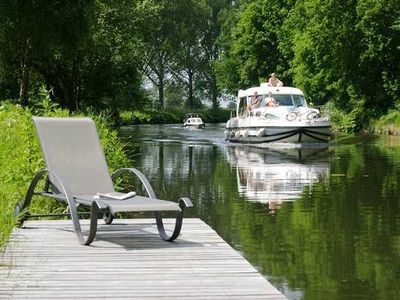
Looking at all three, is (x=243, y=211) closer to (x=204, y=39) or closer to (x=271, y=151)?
(x=271, y=151)

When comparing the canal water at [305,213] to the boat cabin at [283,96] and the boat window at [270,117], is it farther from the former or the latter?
the boat cabin at [283,96]

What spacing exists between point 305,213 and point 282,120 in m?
21.8

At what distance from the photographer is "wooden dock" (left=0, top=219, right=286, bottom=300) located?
18.5 ft

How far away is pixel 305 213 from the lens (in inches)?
522

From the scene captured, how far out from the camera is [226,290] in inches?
227

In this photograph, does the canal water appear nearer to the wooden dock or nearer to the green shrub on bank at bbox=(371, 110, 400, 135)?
the wooden dock

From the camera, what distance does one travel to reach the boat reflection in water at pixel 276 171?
→ 1617 cm

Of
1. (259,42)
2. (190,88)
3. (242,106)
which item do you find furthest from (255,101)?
(190,88)

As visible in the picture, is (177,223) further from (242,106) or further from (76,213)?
(242,106)

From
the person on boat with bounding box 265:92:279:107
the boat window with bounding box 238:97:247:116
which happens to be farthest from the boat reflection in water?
the boat window with bounding box 238:97:247:116

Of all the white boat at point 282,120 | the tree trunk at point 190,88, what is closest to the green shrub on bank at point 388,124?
the white boat at point 282,120

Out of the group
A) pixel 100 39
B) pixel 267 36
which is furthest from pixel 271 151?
pixel 267 36

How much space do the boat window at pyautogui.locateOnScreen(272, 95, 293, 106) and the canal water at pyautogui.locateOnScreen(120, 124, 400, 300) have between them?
9.37m

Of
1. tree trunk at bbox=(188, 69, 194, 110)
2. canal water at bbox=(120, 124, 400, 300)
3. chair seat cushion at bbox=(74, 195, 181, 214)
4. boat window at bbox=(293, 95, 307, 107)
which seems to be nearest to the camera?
chair seat cushion at bbox=(74, 195, 181, 214)
